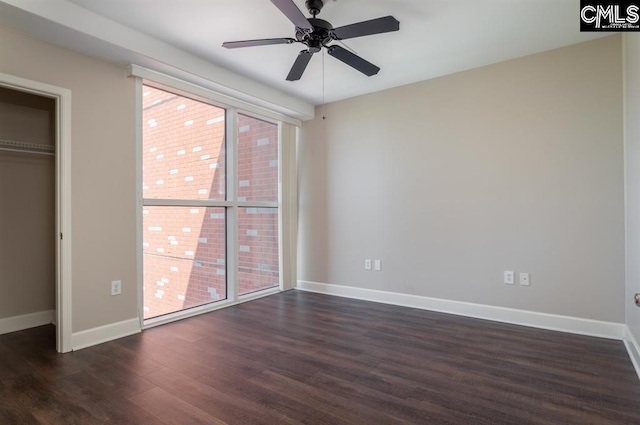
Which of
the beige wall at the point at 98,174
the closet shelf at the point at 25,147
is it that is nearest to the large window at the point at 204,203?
the beige wall at the point at 98,174

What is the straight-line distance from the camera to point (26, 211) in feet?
10.6

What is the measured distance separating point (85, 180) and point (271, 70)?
2.02 metres

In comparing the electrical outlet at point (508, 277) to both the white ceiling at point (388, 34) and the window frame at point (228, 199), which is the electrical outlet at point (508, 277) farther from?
the window frame at point (228, 199)

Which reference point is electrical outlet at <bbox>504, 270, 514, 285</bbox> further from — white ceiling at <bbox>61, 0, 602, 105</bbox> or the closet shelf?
the closet shelf

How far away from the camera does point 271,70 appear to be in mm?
3473

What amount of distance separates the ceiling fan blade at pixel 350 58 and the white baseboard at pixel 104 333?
9.31 feet

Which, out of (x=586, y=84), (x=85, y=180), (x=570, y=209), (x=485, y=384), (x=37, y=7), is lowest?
(x=485, y=384)

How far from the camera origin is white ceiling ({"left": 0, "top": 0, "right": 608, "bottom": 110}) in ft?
7.64

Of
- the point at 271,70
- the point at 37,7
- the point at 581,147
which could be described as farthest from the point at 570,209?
the point at 37,7

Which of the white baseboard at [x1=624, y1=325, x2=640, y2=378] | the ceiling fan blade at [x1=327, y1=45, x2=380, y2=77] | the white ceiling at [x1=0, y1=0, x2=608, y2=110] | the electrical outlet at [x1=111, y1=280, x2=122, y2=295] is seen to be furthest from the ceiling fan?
the white baseboard at [x1=624, y1=325, x2=640, y2=378]

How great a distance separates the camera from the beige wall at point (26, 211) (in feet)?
10.1

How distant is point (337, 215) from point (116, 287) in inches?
101

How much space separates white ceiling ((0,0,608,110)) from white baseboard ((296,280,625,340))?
2.42m

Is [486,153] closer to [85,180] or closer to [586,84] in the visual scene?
[586,84]
